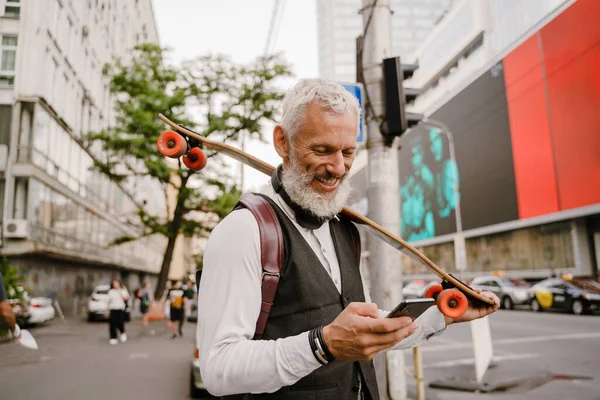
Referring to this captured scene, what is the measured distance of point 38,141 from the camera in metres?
20.7

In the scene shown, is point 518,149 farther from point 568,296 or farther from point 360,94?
point 360,94

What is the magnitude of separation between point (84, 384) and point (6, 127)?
1525 centimetres

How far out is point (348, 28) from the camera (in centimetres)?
12219

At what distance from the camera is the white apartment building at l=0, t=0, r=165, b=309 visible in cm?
1903

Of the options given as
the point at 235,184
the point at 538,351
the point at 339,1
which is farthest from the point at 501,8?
the point at 339,1

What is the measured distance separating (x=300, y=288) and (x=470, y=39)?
53.7 m

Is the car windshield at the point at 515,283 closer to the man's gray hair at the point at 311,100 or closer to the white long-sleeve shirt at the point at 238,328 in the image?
the man's gray hair at the point at 311,100

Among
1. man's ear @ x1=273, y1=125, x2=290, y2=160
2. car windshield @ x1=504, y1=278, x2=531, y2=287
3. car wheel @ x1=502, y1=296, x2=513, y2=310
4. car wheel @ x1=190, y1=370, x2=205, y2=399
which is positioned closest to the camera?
man's ear @ x1=273, y1=125, x2=290, y2=160

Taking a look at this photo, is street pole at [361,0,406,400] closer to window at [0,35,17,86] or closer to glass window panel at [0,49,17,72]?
window at [0,35,17,86]

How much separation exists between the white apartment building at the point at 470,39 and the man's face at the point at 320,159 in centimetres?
2737

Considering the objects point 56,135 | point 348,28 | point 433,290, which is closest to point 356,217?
point 433,290

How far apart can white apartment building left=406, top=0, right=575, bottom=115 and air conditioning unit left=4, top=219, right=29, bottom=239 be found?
2317 centimetres

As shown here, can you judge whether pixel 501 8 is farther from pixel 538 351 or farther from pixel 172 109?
pixel 538 351

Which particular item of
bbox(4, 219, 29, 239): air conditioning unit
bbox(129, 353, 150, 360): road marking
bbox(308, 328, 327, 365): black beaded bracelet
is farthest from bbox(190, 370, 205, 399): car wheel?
bbox(4, 219, 29, 239): air conditioning unit
